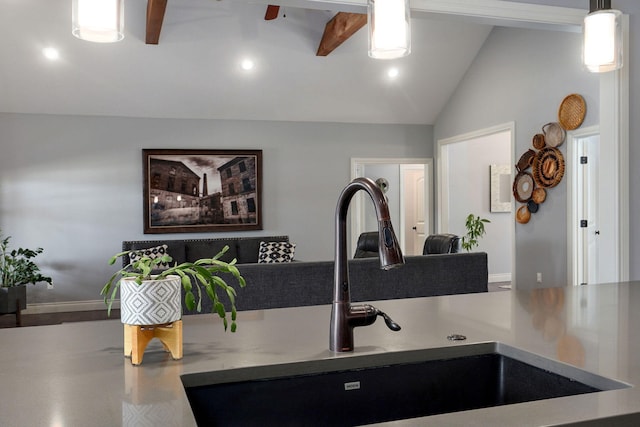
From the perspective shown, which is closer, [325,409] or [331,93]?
[325,409]

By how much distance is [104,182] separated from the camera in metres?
7.23

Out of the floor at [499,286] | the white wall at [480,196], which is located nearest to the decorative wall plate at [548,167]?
the floor at [499,286]

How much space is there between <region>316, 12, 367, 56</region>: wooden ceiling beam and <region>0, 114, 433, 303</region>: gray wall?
63.5 inches

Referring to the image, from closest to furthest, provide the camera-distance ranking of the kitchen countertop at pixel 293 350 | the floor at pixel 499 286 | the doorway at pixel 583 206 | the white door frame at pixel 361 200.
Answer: the kitchen countertop at pixel 293 350
the doorway at pixel 583 206
the floor at pixel 499 286
the white door frame at pixel 361 200

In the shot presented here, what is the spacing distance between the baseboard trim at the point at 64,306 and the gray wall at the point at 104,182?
0.21ft

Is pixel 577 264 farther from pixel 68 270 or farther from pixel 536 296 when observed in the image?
pixel 68 270

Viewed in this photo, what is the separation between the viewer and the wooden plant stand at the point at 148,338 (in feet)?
3.77

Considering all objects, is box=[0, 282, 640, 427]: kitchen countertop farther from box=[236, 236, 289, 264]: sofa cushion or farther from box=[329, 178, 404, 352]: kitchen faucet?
box=[236, 236, 289, 264]: sofa cushion

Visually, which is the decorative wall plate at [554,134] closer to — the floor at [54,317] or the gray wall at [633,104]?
the gray wall at [633,104]

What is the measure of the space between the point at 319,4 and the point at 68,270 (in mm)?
5315

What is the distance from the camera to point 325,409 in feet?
3.95

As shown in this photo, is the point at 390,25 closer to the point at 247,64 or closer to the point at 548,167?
the point at 548,167

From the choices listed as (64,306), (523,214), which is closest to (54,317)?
(64,306)

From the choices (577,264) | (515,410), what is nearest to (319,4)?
(515,410)
